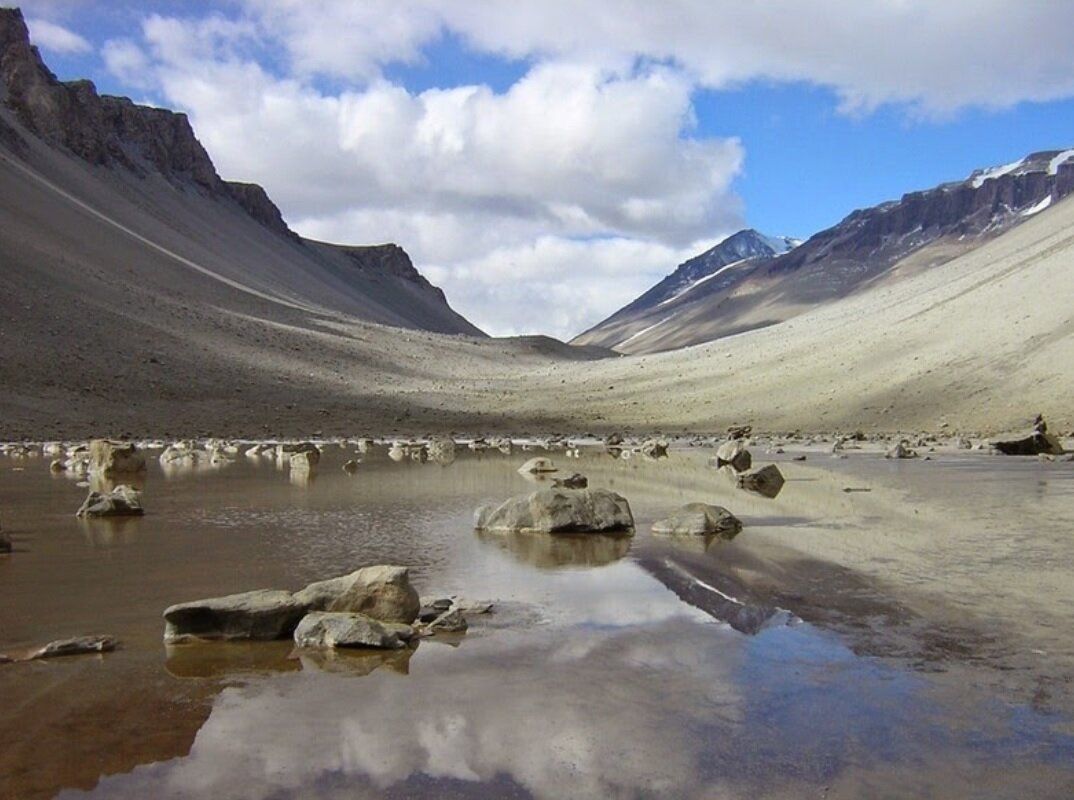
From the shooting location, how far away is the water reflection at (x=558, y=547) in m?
12.3

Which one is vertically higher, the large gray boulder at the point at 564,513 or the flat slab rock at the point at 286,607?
the large gray boulder at the point at 564,513

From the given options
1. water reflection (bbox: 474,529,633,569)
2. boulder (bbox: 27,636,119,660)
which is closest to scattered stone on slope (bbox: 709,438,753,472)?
water reflection (bbox: 474,529,633,569)

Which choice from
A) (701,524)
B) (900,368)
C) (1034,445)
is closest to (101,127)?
(900,368)

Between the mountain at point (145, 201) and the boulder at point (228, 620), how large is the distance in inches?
2274

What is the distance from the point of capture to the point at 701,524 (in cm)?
1414

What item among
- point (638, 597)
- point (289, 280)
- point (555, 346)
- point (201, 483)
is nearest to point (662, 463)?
point (201, 483)

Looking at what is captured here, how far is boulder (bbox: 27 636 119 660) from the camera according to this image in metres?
7.71

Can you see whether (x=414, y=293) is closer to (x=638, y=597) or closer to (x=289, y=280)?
(x=289, y=280)

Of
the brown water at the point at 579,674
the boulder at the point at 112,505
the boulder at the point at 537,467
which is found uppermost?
Result: the boulder at the point at 537,467

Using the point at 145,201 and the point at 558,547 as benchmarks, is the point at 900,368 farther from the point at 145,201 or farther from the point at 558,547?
the point at 145,201

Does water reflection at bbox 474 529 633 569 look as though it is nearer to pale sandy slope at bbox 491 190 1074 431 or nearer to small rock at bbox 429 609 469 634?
small rock at bbox 429 609 469 634

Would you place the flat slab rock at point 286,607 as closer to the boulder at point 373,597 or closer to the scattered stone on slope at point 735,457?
the boulder at point 373,597

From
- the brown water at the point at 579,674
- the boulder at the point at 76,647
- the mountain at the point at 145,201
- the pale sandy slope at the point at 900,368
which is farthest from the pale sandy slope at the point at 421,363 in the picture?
the boulder at the point at 76,647

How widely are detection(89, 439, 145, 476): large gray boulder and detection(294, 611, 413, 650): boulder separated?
1808 centimetres
